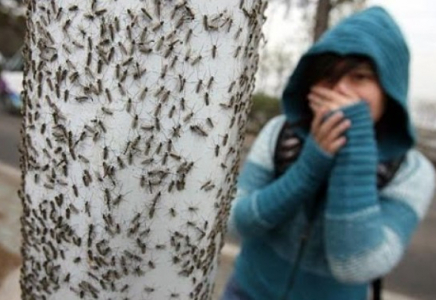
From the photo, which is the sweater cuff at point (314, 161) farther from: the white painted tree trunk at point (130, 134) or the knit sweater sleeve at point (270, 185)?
the white painted tree trunk at point (130, 134)

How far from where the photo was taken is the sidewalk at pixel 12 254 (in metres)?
3.30

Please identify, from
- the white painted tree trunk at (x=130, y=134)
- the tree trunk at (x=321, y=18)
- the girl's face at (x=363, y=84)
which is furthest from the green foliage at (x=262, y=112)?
the white painted tree trunk at (x=130, y=134)

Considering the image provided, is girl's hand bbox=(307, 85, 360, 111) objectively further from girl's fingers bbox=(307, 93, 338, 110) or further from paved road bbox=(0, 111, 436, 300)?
paved road bbox=(0, 111, 436, 300)

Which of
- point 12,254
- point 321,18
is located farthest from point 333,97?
point 321,18

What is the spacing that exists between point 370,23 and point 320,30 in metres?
4.31

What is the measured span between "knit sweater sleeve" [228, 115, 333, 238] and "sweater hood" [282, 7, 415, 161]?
0.09 m

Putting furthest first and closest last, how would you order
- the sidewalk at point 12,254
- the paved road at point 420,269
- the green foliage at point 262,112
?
the green foliage at point 262,112, the paved road at point 420,269, the sidewalk at point 12,254

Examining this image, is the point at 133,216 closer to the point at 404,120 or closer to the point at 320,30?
the point at 404,120

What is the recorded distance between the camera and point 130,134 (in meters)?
0.70

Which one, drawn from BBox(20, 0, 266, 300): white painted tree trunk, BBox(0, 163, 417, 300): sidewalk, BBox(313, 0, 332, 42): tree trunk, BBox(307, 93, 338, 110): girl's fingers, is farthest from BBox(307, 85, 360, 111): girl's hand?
BBox(313, 0, 332, 42): tree trunk

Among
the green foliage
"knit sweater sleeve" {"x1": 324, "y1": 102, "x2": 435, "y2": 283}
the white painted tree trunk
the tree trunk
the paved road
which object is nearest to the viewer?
the white painted tree trunk

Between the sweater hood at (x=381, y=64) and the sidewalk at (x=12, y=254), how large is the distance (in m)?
2.17

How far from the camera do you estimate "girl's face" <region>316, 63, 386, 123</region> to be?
1339 millimetres

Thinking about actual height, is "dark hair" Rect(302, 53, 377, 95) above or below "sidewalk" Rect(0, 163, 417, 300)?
above
